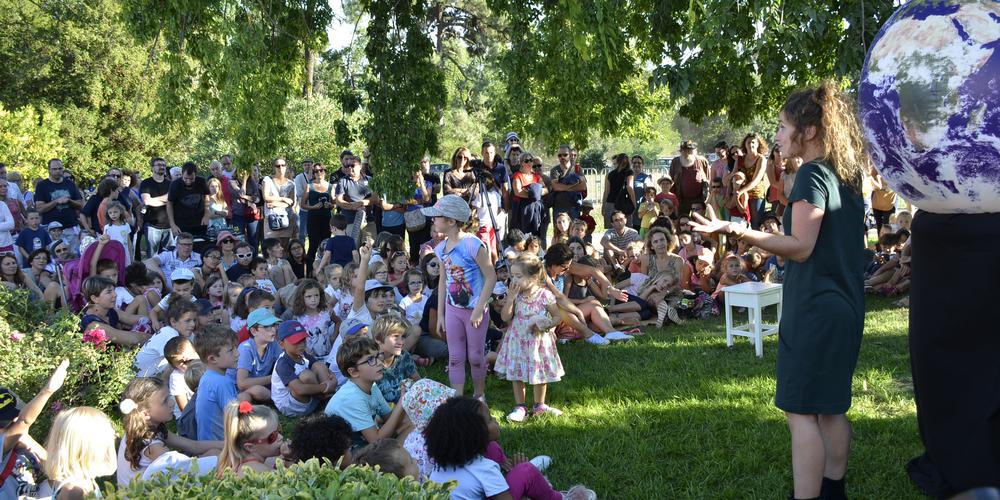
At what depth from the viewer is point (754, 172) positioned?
489 inches

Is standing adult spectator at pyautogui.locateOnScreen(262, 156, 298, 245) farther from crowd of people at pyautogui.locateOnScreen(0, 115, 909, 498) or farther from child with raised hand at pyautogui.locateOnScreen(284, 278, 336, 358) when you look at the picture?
child with raised hand at pyautogui.locateOnScreen(284, 278, 336, 358)

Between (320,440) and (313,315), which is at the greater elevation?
(313,315)

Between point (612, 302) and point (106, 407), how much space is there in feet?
18.1

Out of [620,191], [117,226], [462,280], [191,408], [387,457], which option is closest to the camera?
[387,457]

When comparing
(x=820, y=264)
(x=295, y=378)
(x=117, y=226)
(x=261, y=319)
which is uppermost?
(x=117, y=226)

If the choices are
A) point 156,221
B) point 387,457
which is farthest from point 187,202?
point 387,457

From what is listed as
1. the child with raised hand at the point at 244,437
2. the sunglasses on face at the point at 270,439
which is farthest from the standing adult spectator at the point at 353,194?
the child with raised hand at the point at 244,437

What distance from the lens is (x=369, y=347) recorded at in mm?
5449

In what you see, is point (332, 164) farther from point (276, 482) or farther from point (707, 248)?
point (276, 482)

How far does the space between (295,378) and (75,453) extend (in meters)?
2.71

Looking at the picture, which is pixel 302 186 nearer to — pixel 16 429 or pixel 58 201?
pixel 58 201

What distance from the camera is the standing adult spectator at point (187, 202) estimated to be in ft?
39.5

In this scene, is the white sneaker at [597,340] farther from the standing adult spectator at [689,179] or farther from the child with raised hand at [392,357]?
the standing adult spectator at [689,179]

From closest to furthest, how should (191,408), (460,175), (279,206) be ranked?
1. (191,408)
2. (460,175)
3. (279,206)
